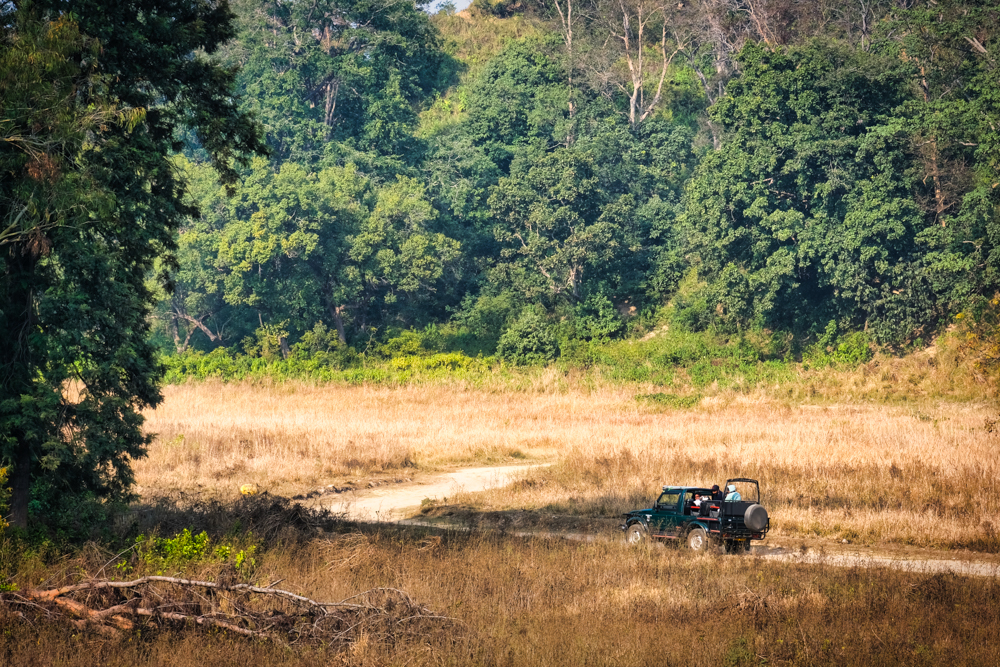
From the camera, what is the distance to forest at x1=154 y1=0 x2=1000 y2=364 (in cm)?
4691

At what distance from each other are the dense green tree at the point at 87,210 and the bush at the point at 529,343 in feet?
126

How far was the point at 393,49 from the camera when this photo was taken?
218 feet

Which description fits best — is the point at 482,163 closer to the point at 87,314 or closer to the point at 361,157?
the point at 361,157

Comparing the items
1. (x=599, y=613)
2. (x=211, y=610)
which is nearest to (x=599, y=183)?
(x=599, y=613)

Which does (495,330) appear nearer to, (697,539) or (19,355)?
(697,539)

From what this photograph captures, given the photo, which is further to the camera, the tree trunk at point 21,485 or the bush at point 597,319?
the bush at point 597,319

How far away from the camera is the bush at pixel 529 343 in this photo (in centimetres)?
5578

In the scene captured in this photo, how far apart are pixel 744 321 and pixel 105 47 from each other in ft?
138

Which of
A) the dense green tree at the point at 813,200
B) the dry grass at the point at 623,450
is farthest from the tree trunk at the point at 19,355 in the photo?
the dense green tree at the point at 813,200

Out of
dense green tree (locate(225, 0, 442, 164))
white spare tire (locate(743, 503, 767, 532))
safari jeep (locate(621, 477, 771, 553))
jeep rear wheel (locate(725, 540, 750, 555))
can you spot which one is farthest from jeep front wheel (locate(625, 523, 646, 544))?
dense green tree (locate(225, 0, 442, 164))

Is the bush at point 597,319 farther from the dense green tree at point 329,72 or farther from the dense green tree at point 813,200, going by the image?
the dense green tree at point 329,72

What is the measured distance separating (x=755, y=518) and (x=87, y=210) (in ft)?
38.2

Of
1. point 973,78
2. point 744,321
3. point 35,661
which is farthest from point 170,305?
point 35,661

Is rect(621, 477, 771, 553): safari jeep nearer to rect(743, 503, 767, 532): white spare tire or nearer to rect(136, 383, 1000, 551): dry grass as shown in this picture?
rect(743, 503, 767, 532): white spare tire
